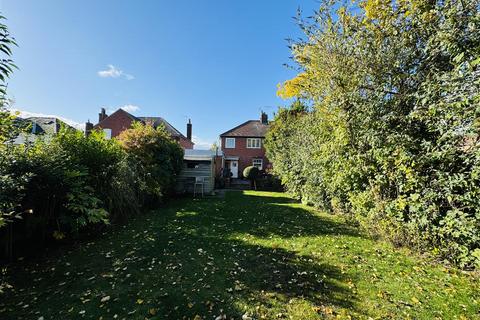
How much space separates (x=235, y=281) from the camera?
11.6 feet

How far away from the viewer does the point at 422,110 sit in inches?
150

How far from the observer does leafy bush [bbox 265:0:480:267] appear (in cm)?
329

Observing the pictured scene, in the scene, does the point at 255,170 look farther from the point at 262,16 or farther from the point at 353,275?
Answer: the point at 353,275

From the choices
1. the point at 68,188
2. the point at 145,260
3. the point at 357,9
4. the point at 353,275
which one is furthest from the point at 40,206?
the point at 357,9

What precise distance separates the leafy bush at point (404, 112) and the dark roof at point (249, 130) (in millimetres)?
22337

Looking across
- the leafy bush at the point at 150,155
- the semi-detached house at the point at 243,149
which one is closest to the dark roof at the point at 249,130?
the semi-detached house at the point at 243,149

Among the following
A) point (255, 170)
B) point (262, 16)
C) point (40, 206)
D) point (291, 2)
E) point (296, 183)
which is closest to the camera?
point (40, 206)

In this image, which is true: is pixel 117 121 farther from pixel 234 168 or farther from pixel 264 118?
pixel 264 118

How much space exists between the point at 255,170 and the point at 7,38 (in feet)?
67.9

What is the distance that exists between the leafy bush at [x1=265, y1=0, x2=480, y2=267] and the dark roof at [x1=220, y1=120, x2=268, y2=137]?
22.3 metres

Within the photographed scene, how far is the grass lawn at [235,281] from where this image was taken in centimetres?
281

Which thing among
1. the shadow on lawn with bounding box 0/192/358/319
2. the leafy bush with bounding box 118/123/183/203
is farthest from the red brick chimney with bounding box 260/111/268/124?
the shadow on lawn with bounding box 0/192/358/319

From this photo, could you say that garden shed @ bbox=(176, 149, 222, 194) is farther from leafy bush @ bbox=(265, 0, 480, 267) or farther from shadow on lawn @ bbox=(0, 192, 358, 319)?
leafy bush @ bbox=(265, 0, 480, 267)

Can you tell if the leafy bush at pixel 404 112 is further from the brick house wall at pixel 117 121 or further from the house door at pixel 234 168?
the brick house wall at pixel 117 121
